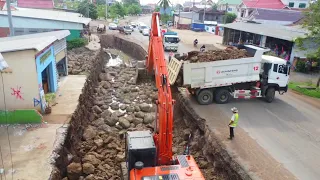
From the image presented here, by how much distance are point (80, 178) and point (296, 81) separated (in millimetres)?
18804

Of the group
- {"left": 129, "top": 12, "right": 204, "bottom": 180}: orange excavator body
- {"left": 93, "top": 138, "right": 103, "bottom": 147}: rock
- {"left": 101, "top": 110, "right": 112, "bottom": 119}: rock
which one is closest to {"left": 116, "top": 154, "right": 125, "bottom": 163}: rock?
{"left": 93, "top": 138, "right": 103, "bottom": 147}: rock

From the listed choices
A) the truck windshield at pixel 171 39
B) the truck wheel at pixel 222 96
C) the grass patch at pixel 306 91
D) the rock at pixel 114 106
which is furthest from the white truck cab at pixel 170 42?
the truck wheel at pixel 222 96

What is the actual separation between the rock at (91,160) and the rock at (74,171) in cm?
102

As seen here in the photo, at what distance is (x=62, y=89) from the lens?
60.6ft

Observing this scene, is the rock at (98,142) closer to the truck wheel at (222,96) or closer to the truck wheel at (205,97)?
the truck wheel at (205,97)

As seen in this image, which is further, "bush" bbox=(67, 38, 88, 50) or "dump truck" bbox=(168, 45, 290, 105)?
"bush" bbox=(67, 38, 88, 50)

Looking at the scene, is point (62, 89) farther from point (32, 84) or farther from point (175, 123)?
point (175, 123)

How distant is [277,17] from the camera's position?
137ft

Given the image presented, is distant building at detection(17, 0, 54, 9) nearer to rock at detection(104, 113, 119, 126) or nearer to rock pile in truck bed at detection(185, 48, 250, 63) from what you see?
rock at detection(104, 113, 119, 126)

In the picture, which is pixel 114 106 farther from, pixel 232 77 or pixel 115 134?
pixel 232 77

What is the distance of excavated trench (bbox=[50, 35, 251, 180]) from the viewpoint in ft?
36.8

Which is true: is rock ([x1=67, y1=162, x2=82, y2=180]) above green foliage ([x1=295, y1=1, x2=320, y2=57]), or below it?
below

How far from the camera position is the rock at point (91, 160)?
12.4 metres

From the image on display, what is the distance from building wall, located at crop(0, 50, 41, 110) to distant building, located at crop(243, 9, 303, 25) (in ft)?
121
